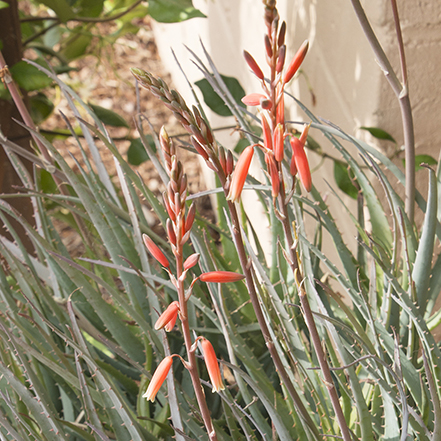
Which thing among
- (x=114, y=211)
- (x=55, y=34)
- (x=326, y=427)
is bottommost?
(x=326, y=427)

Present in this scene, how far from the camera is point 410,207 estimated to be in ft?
1.60

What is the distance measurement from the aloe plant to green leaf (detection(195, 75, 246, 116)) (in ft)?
0.62

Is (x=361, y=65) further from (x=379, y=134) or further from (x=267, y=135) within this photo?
(x=267, y=135)

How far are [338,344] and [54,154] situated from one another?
13.3 inches

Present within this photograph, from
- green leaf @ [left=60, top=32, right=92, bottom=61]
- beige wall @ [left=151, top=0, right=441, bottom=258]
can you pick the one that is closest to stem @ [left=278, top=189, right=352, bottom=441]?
beige wall @ [left=151, top=0, right=441, bottom=258]

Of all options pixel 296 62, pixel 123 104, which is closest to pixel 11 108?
pixel 296 62

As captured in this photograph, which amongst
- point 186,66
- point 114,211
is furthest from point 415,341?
point 186,66

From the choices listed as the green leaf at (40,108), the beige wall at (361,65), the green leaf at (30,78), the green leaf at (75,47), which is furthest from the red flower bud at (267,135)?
the green leaf at (75,47)

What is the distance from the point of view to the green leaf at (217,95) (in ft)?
2.45

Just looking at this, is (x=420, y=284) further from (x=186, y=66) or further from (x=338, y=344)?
(x=186, y=66)

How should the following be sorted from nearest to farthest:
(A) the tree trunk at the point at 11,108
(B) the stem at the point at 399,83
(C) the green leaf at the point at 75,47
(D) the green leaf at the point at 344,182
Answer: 1. (B) the stem at the point at 399,83
2. (D) the green leaf at the point at 344,182
3. (A) the tree trunk at the point at 11,108
4. (C) the green leaf at the point at 75,47

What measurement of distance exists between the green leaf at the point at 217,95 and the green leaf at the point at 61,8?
287mm

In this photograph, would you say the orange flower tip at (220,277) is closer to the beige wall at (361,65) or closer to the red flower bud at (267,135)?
the red flower bud at (267,135)

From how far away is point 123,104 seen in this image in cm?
258
